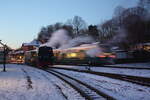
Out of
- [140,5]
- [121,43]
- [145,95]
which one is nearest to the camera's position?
[145,95]

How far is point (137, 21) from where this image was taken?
118ft

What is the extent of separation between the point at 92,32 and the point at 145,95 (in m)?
92.2

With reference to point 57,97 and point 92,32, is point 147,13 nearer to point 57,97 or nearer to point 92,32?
point 57,97

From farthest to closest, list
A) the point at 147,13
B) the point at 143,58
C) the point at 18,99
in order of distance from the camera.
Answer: the point at 143,58 < the point at 147,13 < the point at 18,99

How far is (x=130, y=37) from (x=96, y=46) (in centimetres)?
1524

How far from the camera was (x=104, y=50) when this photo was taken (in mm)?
34406

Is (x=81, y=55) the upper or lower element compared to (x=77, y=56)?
upper

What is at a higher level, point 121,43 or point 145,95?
point 121,43

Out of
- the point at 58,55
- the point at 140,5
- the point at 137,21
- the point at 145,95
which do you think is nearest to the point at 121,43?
the point at 58,55

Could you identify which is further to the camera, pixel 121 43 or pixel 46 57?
pixel 121 43

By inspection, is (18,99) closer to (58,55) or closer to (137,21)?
(137,21)

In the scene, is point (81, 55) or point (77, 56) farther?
point (77, 56)

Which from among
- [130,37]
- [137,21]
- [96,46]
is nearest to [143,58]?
[130,37]

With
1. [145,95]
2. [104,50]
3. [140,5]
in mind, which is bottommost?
[145,95]
